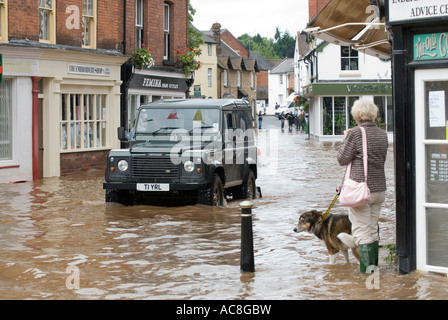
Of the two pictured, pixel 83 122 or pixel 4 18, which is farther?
pixel 83 122

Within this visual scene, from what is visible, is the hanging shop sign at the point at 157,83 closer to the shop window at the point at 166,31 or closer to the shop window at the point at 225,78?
the shop window at the point at 166,31

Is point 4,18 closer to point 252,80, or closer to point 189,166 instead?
point 189,166

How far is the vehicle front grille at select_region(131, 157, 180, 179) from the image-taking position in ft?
44.8

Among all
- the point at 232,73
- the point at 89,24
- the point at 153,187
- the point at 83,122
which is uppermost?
the point at 232,73

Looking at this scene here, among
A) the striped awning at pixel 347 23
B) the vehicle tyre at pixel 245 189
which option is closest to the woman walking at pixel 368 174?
the striped awning at pixel 347 23

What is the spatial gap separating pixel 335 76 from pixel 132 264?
38.5 m

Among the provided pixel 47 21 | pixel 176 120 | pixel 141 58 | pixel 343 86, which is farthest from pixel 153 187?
pixel 343 86

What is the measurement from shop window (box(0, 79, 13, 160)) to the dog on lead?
522 inches

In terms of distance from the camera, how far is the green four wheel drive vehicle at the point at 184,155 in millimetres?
13656

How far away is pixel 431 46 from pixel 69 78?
649 inches

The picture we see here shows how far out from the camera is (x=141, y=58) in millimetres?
26109

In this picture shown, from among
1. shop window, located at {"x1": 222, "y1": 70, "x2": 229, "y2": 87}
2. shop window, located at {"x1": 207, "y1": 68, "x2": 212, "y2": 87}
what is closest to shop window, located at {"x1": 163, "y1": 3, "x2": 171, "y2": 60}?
shop window, located at {"x1": 207, "y1": 68, "x2": 212, "y2": 87}

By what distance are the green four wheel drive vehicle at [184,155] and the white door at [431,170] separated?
639cm
